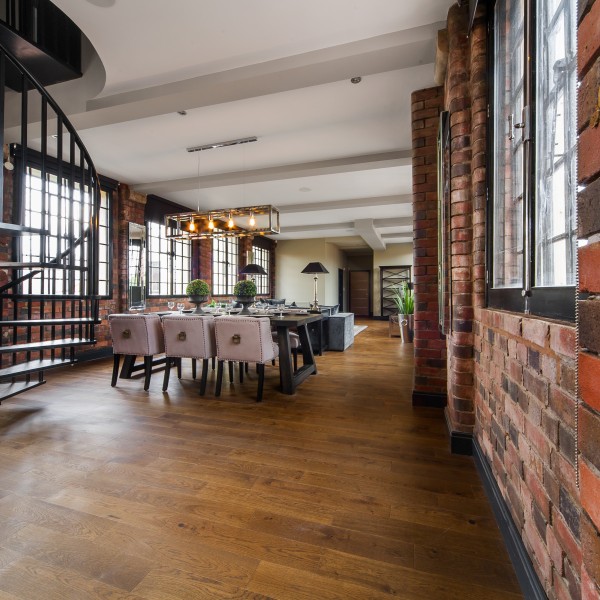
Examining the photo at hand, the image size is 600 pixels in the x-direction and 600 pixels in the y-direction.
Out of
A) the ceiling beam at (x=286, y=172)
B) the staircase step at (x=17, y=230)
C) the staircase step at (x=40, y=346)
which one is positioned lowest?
the staircase step at (x=40, y=346)

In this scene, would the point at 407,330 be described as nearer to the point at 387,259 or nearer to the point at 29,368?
the point at 29,368

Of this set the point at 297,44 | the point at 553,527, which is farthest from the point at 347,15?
the point at 553,527

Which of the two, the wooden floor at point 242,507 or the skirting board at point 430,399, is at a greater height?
the skirting board at point 430,399

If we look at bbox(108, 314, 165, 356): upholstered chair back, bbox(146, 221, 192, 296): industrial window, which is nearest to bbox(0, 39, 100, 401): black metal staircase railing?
bbox(108, 314, 165, 356): upholstered chair back

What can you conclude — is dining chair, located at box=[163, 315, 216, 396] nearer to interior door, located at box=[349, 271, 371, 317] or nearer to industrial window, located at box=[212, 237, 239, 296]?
industrial window, located at box=[212, 237, 239, 296]

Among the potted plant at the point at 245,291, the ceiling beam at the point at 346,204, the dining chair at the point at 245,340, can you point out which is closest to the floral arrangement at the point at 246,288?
the potted plant at the point at 245,291

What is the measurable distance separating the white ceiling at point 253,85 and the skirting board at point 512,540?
2923 millimetres

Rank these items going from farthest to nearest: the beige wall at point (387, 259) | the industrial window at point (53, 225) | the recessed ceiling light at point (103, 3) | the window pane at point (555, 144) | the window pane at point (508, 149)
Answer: the beige wall at point (387, 259) < the industrial window at point (53, 225) < the recessed ceiling light at point (103, 3) < the window pane at point (508, 149) < the window pane at point (555, 144)

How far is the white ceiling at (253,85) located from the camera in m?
2.42

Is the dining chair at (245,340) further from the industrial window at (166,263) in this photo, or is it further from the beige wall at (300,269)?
the beige wall at (300,269)

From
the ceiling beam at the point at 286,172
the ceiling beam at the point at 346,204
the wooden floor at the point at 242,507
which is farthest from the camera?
the ceiling beam at the point at 346,204

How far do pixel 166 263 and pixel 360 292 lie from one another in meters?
9.04

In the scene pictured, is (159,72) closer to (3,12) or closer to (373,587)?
(3,12)

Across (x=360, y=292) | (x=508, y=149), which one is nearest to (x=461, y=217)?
(x=508, y=149)
